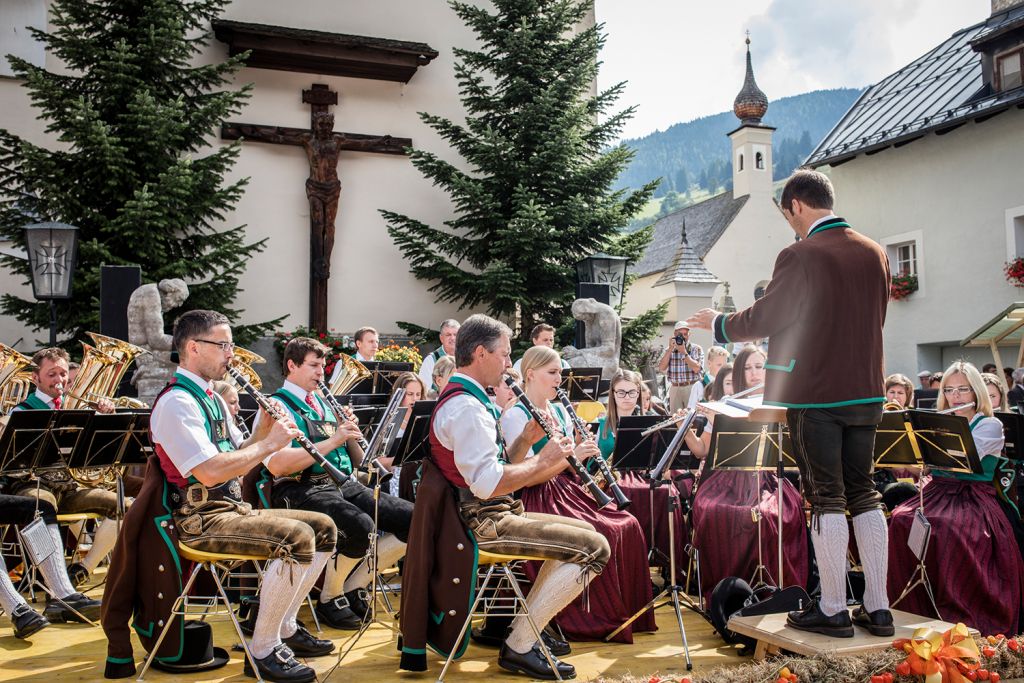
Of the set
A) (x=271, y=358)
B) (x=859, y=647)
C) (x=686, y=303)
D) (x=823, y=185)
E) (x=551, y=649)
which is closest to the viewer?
(x=859, y=647)

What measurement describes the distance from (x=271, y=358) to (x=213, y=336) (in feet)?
34.6

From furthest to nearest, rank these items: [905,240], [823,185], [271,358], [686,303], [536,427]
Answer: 1. [686,303]
2. [905,240]
3. [271,358]
4. [536,427]
5. [823,185]

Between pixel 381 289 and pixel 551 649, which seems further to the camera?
pixel 381 289

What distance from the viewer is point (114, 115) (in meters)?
12.9

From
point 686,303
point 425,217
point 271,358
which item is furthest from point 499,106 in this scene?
point 686,303

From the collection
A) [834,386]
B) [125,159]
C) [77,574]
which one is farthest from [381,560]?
[125,159]

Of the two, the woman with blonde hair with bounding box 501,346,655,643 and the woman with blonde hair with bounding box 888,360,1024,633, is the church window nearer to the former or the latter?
the woman with blonde hair with bounding box 888,360,1024,633

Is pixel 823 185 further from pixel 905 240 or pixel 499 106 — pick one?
pixel 905 240

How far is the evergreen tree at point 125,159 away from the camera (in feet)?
40.2

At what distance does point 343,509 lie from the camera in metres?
5.36

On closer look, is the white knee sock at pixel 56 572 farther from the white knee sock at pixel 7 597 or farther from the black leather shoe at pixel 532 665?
the black leather shoe at pixel 532 665

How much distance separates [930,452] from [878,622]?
1.46 m

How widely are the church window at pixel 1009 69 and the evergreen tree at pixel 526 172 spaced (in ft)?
31.8

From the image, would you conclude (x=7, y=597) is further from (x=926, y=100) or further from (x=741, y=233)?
(x=741, y=233)
